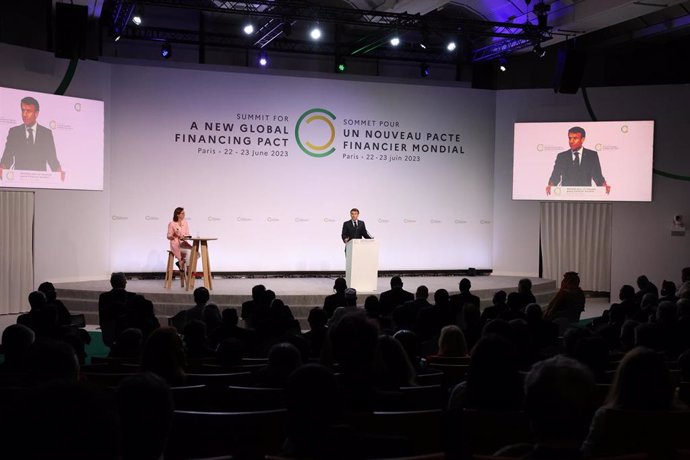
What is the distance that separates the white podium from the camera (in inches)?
424

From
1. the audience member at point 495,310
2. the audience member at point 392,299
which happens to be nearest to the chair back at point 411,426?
the audience member at point 495,310

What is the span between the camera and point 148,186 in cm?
1308

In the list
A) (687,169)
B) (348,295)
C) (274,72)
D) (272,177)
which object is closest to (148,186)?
(272,177)

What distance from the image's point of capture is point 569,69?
505 inches

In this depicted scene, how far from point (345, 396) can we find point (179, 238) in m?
8.57

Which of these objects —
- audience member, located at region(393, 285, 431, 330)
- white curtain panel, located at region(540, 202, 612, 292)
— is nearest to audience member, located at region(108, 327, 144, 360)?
audience member, located at region(393, 285, 431, 330)

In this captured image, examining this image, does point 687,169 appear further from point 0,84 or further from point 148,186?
point 0,84

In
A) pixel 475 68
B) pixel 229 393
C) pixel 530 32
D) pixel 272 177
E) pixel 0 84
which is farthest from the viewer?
pixel 475 68

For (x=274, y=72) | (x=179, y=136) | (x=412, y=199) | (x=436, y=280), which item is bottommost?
(x=436, y=280)

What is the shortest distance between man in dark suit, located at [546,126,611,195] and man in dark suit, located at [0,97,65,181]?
28.7 ft

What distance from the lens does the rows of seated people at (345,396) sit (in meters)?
1.91

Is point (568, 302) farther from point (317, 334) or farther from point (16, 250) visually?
point (16, 250)

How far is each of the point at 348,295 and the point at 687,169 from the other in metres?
9.10

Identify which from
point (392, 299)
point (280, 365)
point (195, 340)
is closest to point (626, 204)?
point (392, 299)
